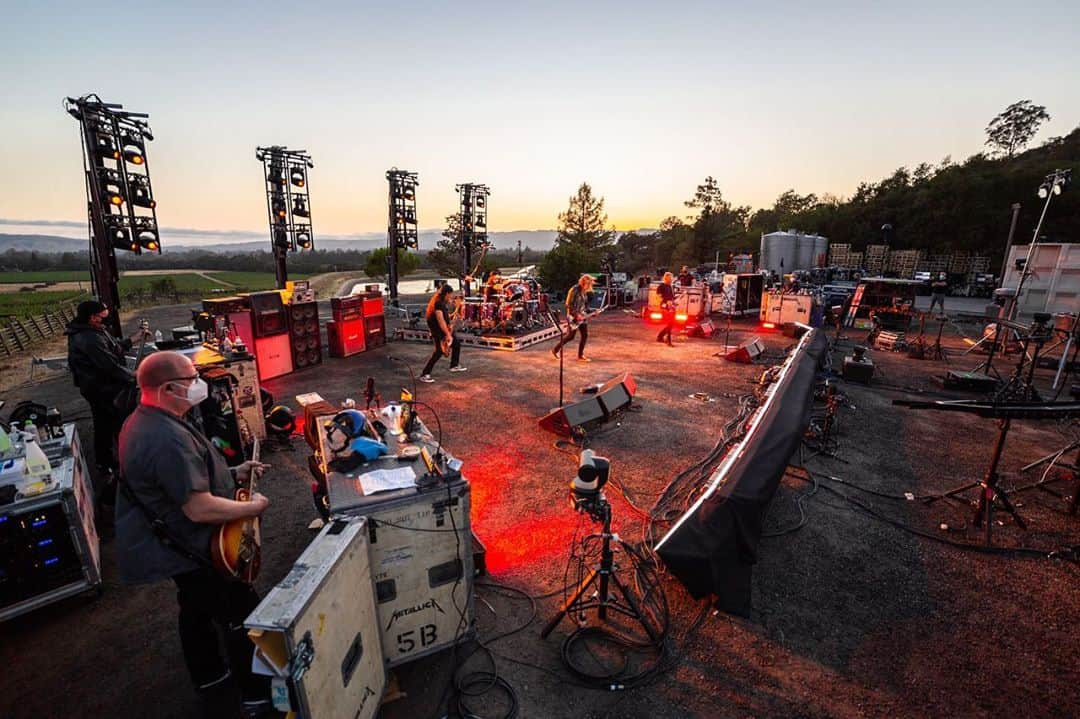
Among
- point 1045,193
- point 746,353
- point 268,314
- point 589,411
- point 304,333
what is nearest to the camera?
point 589,411

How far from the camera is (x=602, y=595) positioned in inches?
165

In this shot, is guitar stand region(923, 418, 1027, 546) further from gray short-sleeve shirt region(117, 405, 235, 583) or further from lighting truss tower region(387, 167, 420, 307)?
lighting truss tower region(387, 167, 420, 307)

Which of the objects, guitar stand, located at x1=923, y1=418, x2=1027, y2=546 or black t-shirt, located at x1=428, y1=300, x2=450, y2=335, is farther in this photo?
black t-shirt, located at x1=428, y1=300, x2=450, y2=335

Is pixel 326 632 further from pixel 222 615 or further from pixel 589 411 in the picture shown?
pixel 589 411

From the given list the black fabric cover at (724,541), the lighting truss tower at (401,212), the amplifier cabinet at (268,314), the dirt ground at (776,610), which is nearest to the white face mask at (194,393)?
the dirt ground at (776,610)

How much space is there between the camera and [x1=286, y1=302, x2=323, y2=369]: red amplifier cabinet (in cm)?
1262

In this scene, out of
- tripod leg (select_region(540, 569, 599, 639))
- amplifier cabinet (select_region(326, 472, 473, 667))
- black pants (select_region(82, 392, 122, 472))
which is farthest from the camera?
black pants (select_region(82, 392, 122, 472))

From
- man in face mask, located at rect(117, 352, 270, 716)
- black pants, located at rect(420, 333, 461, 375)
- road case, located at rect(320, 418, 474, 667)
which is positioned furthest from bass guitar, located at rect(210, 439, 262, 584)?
black pants, located at rect(420, 333, 461, 375)

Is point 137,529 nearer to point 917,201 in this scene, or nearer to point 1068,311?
point 1068,311

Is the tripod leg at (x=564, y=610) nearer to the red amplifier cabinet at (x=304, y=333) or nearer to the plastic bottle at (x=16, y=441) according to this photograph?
the plastic bottle at (x=16, y=441)

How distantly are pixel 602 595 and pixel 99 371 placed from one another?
7.06m

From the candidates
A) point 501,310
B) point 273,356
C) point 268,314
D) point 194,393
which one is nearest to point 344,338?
point 273,356

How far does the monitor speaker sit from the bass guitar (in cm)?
533

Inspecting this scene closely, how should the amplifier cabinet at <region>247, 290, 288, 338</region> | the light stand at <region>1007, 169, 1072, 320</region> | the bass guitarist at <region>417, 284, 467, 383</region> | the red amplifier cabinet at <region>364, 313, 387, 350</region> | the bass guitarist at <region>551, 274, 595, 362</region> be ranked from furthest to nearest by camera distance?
the red amplifier cabinet at <region>364, 313, 387, 350</region> → the light stand at <region>1007, 169, 1072, 320</region> → the bass guitarist at <region>551, 274, 595, 362</region> → the amplifier cabinet at <region>247, 290, 288, 338</region> → the bass guitarist at <region>417, 284, 467, 383</region>
